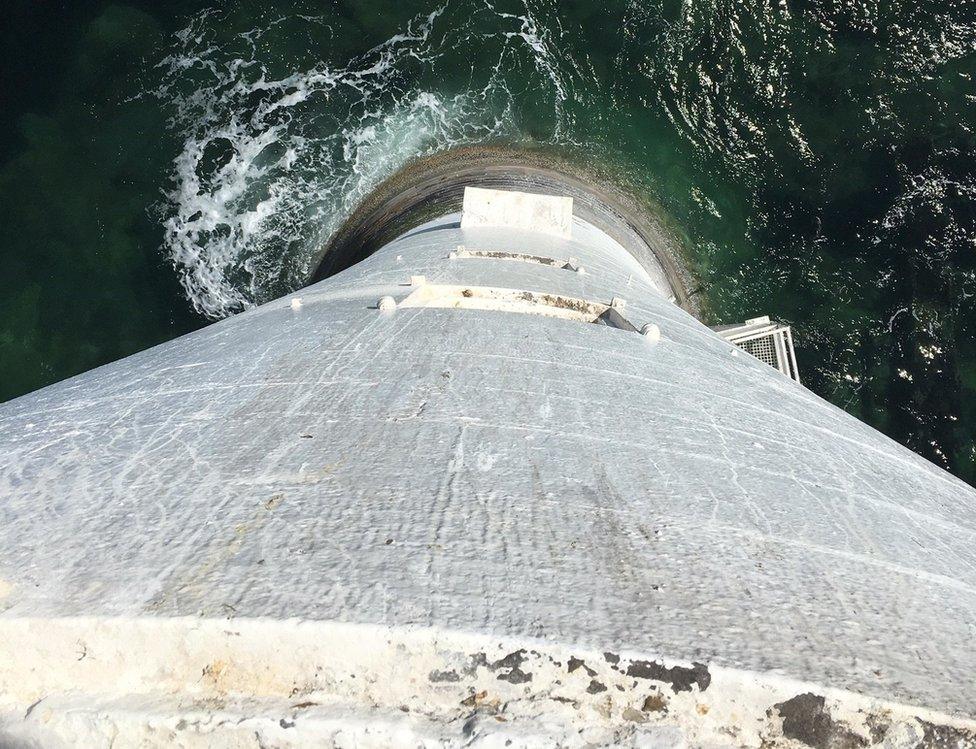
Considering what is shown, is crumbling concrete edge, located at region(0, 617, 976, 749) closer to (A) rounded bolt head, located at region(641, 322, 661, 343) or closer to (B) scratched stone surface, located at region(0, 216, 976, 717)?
(B) scratched stone surface, located at region(0, 216, 976, 717)

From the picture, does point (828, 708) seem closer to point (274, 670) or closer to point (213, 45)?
point (274, 670)

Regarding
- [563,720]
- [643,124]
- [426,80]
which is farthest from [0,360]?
[563,720]

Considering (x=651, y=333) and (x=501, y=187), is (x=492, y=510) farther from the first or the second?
(x=501, y=187)

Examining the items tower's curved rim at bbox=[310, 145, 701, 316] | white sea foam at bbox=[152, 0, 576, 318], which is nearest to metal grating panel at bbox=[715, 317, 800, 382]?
tower's curved rim at bbox=[310, 145, 701, 316]

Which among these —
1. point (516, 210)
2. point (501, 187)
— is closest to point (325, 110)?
point (501, 187)

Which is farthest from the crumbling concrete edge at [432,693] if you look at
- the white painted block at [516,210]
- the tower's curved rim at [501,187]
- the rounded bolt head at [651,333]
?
the tower's curved rim at [501,187]

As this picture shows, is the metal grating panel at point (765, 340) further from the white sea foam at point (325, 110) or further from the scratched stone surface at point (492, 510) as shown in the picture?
the scratched stone surface at point (492, 510)
